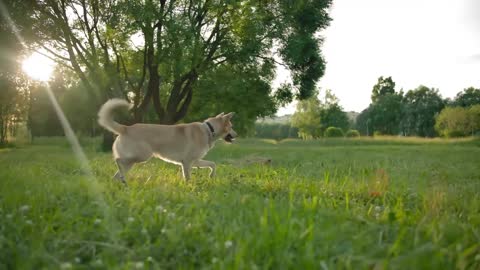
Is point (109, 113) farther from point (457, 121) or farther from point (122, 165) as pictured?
point (457, 121)

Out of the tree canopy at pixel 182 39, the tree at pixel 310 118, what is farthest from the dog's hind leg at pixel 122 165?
the tree at pixel 310 118

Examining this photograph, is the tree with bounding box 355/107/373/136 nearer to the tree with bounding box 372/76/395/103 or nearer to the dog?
the tree with bounding box 372/76/395/103

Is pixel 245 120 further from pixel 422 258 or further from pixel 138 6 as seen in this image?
pixel 422 258

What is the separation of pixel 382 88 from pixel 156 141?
84.8 metres

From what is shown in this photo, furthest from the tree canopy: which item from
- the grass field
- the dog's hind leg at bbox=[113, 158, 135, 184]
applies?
the grass field

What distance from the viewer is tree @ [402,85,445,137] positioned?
239 feet

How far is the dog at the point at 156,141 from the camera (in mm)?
7133

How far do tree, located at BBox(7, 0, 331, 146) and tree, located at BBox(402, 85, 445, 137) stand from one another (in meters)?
58.2

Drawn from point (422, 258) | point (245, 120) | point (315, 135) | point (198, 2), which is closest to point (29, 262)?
point (422, 258)

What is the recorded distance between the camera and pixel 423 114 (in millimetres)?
73312

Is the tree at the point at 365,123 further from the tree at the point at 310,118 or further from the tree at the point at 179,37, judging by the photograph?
the tree at the point at 179,37

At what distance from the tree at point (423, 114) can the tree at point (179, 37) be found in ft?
191

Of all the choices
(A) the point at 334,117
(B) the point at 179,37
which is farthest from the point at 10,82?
(A) the point at 334,117

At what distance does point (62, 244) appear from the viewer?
267 centimetres
